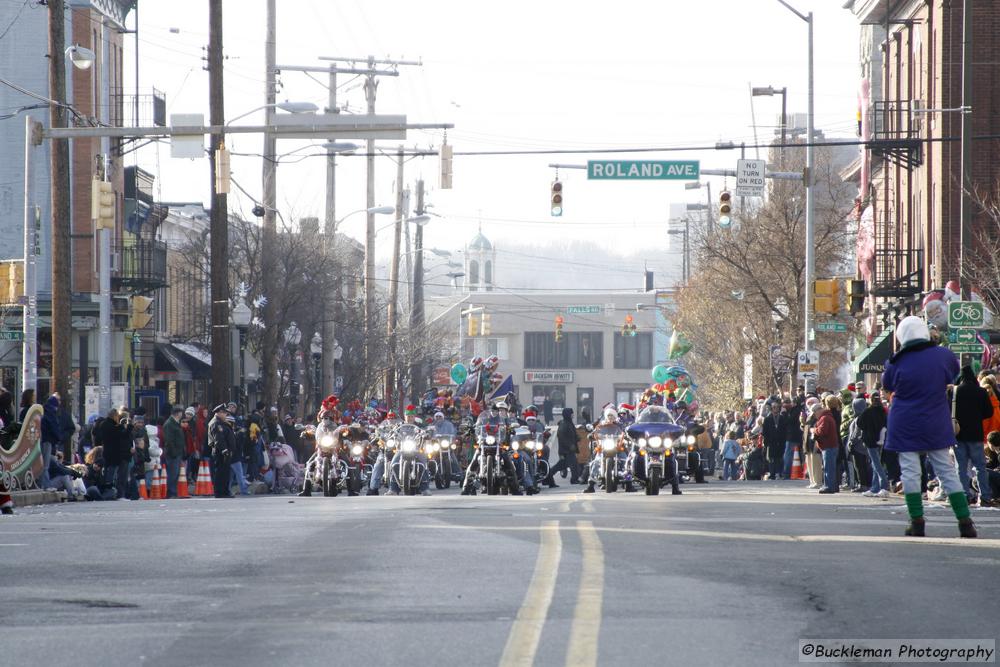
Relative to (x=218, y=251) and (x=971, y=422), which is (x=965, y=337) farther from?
(x=218, y=251)

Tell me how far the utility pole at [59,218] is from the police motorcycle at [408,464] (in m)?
6.27

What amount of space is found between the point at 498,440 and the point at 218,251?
9.51 m

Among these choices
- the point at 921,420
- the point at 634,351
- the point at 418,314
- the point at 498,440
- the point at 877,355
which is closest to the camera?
the point at 921,420

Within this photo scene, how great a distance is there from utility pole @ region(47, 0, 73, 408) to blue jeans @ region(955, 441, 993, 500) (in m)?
17.6

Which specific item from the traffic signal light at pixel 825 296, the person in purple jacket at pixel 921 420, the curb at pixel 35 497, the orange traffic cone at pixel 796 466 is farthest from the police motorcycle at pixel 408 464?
the person in purple jacket at pixel 921 420

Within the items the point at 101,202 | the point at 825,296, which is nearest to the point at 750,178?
the point at 825,296

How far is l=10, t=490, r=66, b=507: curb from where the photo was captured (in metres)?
25.1

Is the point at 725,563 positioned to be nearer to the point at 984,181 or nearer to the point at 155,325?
the point at 984,181

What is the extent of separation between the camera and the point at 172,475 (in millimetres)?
31453

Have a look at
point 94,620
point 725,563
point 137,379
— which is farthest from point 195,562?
point 137,379

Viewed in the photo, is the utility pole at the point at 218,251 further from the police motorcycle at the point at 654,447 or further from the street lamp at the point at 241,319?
the police motorcycle at the point at 654,447

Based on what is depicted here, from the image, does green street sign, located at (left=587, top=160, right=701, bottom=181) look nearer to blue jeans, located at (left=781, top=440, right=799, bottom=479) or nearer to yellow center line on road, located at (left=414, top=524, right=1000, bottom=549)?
blue jeans, located at (left=781, top=440, right=799, bottom=479)

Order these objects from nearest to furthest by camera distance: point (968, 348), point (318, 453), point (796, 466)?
point (968, 348) → point (318, 453) → point (796, 466)

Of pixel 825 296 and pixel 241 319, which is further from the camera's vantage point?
pixel 241 319
